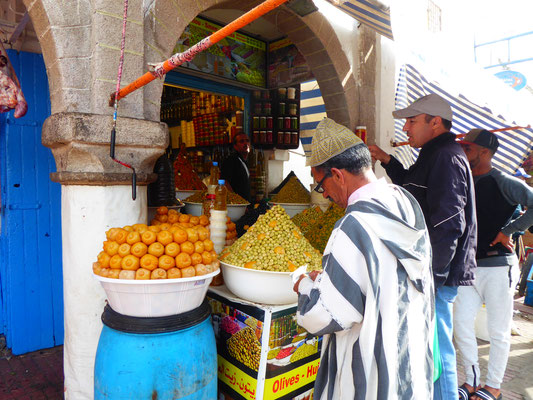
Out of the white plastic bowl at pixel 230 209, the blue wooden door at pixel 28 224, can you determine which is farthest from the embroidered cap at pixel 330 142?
the blue wooden door at pixel 28 224

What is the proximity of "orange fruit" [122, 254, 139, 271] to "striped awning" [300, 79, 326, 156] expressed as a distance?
4.48 meters

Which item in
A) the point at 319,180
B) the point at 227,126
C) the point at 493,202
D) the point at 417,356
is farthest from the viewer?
the point at 227,126

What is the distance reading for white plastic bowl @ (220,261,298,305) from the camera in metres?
1.96

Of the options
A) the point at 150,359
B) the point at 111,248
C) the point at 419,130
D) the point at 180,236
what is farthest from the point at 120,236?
the point at 419,130

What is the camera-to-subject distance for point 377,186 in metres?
1.40

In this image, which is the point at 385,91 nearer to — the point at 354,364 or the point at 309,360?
the point at 309,360

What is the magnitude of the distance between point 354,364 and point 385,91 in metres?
4.07

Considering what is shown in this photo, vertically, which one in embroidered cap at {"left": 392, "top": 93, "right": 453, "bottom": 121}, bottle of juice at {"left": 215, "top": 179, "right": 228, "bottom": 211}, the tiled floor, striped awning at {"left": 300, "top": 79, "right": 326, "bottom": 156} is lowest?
the tiled floor

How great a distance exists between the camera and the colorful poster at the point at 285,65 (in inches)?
202

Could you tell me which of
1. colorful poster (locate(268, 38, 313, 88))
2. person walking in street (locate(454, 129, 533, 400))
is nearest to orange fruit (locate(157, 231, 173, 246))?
person walking in street (locate(454, 129, 533, 400))

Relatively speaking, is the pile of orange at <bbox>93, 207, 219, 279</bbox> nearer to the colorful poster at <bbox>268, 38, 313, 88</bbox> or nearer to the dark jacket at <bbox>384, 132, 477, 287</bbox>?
the dark jacket at <bbox>384, 132, 477, 287</bbox>

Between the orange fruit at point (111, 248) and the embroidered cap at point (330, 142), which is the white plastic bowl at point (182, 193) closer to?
the orange fruit at point (111, 248)

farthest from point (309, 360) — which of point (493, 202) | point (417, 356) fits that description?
point (493, 202)

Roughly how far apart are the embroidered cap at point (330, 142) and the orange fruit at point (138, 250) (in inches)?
36.4
